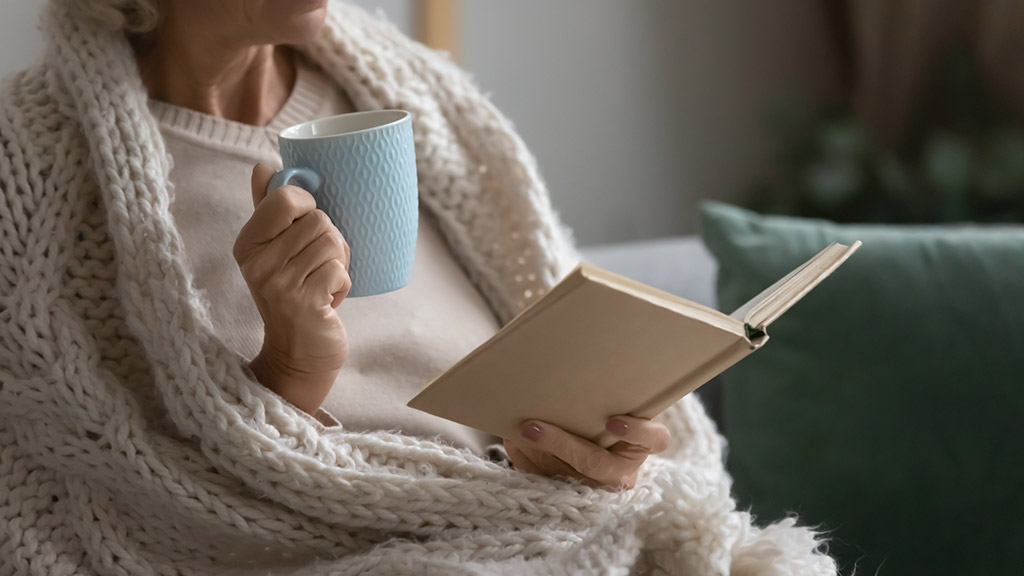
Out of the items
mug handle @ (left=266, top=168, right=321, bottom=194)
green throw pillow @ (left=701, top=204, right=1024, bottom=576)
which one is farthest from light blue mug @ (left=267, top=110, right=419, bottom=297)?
green throw pillow @ (left=701, top=204, right=1024, bottom=576)

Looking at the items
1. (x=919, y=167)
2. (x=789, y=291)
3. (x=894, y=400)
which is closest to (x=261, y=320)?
(x=789, y=291)

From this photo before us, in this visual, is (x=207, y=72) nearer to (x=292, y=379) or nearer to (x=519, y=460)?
(x=292, y=379)

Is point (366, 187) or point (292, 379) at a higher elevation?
point (366, 187)

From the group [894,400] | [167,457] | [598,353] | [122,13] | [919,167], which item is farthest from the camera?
[919,167]

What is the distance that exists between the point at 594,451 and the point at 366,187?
0.97ft

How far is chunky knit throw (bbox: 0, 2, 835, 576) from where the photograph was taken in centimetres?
78

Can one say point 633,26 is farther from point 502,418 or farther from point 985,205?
point 502,418

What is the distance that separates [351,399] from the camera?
3.01 feet

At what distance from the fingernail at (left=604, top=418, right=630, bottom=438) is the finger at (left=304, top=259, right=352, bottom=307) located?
245 mm

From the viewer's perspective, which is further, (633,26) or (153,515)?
(633,26)

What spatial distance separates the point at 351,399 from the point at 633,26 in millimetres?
1623

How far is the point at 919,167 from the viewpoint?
2277 millimetres

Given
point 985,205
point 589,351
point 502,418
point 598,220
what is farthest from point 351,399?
point 985,205

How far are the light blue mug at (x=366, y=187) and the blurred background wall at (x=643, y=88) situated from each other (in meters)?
1.27
